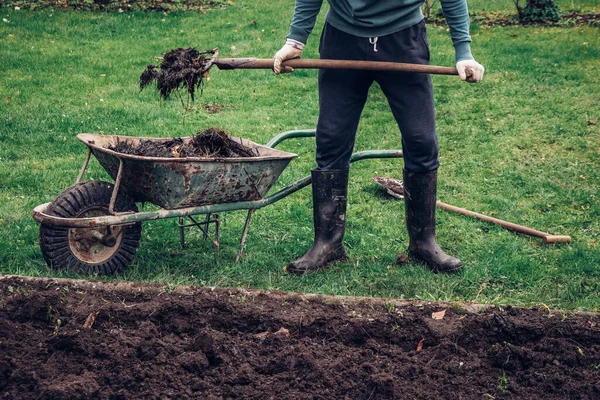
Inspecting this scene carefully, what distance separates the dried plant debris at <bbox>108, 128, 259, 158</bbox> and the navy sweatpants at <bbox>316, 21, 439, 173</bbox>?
0.57m

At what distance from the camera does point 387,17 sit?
4.17 meters

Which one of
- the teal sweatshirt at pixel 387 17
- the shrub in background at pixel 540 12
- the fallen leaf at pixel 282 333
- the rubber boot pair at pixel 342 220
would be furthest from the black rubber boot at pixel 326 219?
the shrub in background at pixel 540 12

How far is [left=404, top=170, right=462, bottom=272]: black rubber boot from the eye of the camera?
4.58 m

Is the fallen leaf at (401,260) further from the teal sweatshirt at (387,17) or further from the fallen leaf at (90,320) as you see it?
the fallen leaf at (90,320)

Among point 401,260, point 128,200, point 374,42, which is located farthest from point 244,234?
point 374,42

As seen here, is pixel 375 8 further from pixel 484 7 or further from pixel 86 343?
pixel 484 7

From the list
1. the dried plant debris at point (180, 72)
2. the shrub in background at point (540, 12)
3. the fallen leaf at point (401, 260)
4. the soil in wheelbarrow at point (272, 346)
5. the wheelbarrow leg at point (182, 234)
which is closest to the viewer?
the soil in wheelbarrow at point (272, 346)

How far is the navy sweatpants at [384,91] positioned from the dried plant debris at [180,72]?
73 centimetres

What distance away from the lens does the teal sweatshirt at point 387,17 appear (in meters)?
4.16

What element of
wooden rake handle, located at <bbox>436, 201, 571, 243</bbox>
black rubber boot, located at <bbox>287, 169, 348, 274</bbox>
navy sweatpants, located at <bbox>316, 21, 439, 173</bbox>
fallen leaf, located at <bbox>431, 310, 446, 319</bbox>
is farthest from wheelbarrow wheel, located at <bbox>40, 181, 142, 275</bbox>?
wooden rake handle, located at <bbox>436, 201, 571, 243</bbox>

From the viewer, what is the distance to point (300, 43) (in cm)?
442

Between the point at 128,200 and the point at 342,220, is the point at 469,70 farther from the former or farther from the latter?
the point at 128,200

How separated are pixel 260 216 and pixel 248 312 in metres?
1.96

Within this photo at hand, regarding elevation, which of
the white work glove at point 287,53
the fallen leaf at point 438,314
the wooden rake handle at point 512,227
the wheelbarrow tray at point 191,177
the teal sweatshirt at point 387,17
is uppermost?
the teal sweatshirt at point 387,17
